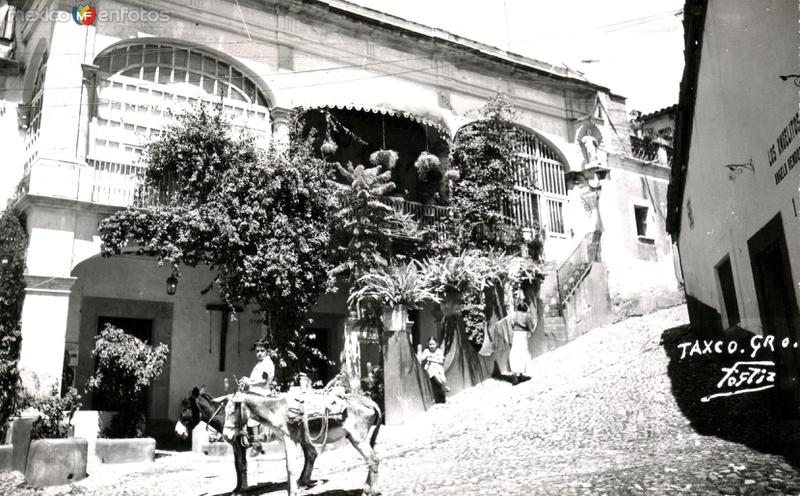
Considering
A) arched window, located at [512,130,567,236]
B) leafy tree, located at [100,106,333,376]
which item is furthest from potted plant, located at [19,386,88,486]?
arched window, located at [512,130,567,236]

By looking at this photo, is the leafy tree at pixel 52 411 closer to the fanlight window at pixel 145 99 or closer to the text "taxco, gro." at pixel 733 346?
the fanlight window at pixel 145 99

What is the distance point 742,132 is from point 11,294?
43.4 ft

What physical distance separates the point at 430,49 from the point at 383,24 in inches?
71.9

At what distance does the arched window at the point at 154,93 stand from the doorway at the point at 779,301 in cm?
1165

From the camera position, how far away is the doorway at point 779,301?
7621mm

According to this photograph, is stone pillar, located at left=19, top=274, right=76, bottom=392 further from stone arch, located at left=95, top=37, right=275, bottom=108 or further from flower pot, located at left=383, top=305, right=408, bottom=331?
flower pot, located at left=383, top=305, right=408, bottom=331

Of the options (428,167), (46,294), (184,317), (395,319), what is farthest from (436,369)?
(46,294)

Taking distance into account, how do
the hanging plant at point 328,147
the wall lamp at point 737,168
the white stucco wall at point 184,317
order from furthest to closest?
the hanging plant at point 328,147
the white stucco wall at point 184,317
the wall lamp at point 737,168

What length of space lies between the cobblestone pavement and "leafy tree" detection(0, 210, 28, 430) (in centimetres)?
238

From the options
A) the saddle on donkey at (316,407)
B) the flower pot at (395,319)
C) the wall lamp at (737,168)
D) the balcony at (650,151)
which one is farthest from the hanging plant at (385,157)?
the saddle on donkey at (316,407)

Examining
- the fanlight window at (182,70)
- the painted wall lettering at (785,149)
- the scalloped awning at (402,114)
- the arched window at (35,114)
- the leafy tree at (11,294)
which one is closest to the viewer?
the painted wall lettering at (785,149)

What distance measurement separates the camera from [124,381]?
14703 mm

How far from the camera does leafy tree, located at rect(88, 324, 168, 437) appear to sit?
14070mm

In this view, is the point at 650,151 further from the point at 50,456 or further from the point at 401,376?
the point at 50,456
